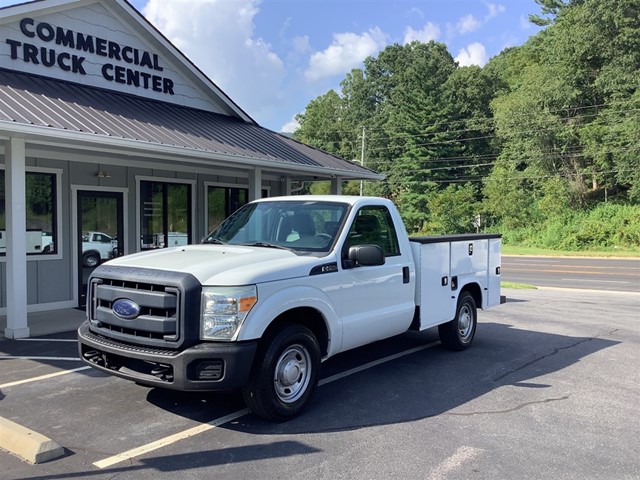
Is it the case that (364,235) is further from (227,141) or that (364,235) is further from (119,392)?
(227,141)

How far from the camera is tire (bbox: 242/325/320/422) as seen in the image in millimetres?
4617

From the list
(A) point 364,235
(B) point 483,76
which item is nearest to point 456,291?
(A) point 364,235

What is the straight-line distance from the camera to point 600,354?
772 centimetres

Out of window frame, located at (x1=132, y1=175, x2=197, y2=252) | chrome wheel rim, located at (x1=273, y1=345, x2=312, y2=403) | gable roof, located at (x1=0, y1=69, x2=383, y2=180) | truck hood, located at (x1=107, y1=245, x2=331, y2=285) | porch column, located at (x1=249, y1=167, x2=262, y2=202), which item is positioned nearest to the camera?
truck hood, located at (x1=107, y1=245, x2=331, y2=285)

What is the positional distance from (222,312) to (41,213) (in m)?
7.30

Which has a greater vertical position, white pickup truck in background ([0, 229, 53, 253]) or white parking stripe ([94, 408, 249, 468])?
white pickup truck in background ([0, 229, 53, 253])

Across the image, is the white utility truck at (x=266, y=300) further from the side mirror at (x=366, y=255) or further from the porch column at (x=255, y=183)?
the porch column at (x=255, y=183)

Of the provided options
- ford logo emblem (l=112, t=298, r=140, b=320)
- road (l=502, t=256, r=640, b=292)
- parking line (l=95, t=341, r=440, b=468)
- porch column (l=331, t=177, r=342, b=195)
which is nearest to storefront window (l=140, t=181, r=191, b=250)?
porch column (l=331, t=177, r=342, b=195)

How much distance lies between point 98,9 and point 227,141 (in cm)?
354

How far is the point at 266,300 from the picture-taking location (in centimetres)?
460

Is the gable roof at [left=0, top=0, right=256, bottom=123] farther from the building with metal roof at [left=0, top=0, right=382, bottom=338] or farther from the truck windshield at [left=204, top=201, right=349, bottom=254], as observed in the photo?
A: the truck windshield at [left=204, top=201, right=349, bottom=254]

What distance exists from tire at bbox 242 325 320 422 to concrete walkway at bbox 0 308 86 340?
5.18 metres

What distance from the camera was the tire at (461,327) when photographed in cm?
741

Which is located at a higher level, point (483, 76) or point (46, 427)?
point (483, 76)
